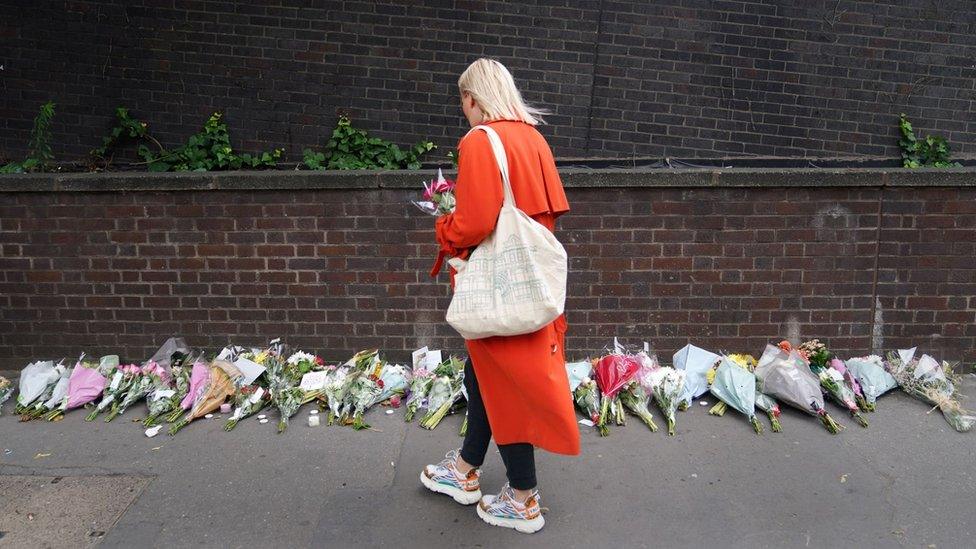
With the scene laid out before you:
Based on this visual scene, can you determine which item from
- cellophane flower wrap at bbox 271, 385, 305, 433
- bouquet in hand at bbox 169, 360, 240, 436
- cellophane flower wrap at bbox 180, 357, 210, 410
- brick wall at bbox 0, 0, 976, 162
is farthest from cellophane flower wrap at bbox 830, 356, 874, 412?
cellophane flower wrap at bbox 180, 357, 210, 410

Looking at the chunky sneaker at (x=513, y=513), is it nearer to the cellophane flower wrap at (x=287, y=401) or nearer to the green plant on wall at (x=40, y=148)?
the cellophane flower wrap at (x=287, y=401)

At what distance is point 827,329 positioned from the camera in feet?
16.4

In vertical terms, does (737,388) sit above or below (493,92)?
below

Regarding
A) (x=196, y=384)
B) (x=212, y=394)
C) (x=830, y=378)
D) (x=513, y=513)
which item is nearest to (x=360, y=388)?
(x=212, y=394)

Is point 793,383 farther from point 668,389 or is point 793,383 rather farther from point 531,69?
point 531,69

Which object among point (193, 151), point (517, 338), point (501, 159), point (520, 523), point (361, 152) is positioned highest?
point (361, 152)

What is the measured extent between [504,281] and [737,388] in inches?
85.3

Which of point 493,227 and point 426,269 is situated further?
point 426,269

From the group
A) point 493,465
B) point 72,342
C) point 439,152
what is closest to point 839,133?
point 439,152

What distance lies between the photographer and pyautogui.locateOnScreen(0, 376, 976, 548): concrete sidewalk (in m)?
3.19

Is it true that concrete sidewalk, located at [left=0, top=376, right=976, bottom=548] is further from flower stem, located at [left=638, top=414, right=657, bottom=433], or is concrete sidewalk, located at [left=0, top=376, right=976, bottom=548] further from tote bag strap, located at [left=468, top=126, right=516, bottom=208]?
tote bag strap, located at [left=468, top=126, right=516, bottom=208]

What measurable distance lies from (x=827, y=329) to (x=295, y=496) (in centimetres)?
352

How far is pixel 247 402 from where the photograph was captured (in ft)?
14.4

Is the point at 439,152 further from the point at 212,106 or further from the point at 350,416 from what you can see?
the point at 350,416
